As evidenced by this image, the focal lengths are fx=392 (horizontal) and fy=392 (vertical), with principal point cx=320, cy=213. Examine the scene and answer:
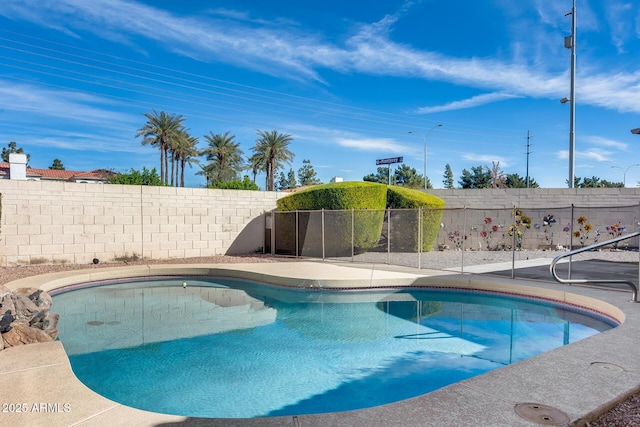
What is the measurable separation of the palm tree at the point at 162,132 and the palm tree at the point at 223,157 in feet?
10.6

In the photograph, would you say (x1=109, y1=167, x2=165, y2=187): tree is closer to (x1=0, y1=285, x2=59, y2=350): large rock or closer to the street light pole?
(x1=0, y1=285, x2=59, y2=350): large rock

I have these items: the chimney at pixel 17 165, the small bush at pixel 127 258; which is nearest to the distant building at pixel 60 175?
the chimney at pixel 17 165

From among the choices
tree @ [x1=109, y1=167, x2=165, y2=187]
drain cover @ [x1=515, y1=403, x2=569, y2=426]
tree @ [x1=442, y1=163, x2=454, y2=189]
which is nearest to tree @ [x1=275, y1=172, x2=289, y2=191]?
tree @ [x1=442, y1=163, x2=454, y2=189]

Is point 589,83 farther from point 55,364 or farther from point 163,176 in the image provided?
point 163,176

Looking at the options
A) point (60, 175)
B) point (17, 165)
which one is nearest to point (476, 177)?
point (17, 165)

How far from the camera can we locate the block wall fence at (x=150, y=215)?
10.2 metres

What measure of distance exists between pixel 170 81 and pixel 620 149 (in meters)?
36.7

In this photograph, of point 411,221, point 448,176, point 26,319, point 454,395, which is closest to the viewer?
point 454,395

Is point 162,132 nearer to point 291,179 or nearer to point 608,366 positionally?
point 291,179

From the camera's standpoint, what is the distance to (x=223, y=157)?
37.6 meters

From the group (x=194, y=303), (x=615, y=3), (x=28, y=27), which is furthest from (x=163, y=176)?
(x=615, y=3)

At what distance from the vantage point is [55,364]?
3428mm

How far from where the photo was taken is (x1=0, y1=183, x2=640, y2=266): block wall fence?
1017 cm

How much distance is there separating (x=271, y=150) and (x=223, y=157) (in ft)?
16.2
